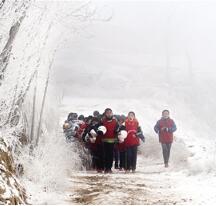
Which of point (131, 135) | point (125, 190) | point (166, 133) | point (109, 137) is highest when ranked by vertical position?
point (166, 133)

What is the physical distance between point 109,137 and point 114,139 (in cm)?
14

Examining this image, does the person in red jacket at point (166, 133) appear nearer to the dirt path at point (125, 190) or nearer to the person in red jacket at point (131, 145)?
the person in red jacket at point (131, 145)

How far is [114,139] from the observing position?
518 inches

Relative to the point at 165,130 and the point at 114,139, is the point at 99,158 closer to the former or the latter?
the point at 114,139

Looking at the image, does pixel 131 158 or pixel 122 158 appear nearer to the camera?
pixel 131 158

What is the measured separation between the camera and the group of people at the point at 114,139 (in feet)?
43.1

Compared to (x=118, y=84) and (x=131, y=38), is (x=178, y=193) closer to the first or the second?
(x=118, y=84)

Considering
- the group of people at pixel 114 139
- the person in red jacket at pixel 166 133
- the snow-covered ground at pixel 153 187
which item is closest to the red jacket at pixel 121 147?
the group of people at pixel 114 139

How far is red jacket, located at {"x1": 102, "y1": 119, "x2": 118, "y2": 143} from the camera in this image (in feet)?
43.0

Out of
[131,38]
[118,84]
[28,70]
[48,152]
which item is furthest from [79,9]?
[131,38]

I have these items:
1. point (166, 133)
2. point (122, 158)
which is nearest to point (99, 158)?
point (122, 158)

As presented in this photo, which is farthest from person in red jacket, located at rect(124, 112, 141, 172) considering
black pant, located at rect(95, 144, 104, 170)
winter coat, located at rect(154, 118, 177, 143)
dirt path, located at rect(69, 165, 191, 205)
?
dirt path, located at rect(69, 165, 191, 205)

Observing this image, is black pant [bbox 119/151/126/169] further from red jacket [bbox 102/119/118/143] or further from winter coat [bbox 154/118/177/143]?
winter coat [bbox 154/118/177/143]

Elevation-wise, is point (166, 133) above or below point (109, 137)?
above
